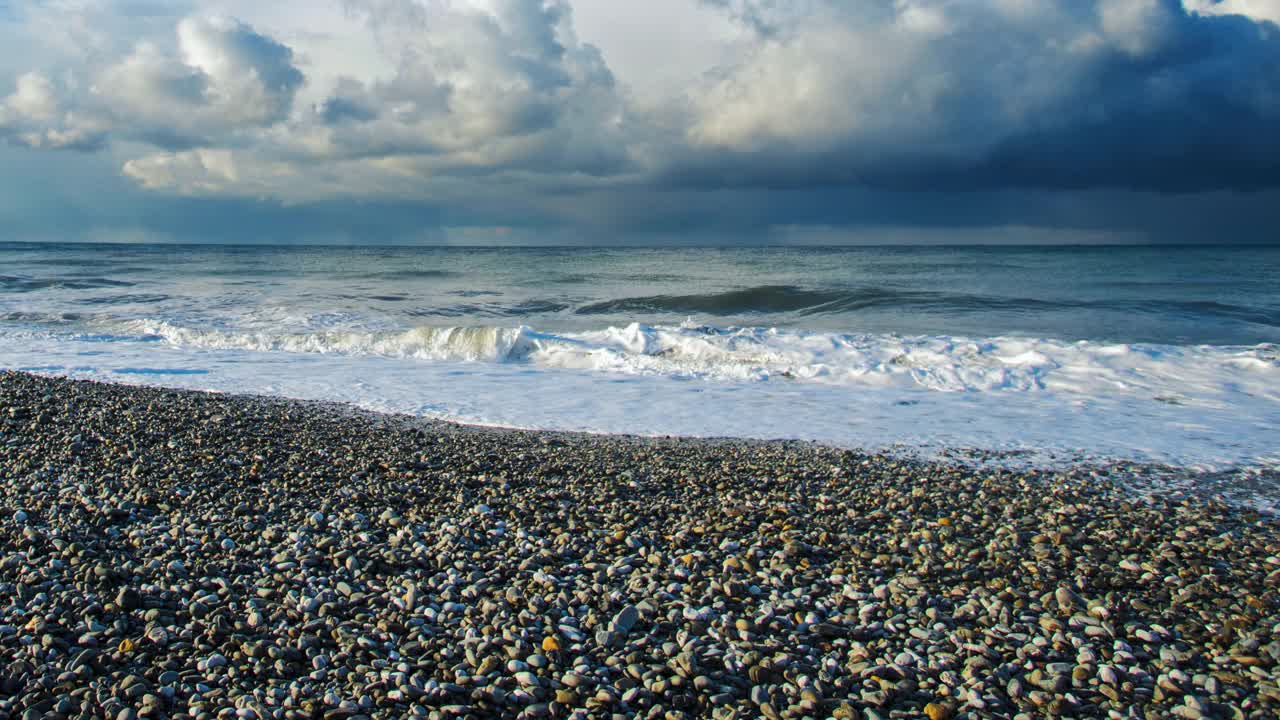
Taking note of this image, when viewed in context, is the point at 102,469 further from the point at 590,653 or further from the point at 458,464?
the point at 590,653

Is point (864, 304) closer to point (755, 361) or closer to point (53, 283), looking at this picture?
point (755, 361)

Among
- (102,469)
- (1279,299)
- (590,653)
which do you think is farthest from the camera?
(1279,299)

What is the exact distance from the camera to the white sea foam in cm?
970

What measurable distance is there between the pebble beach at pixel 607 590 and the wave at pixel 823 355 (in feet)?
20.6

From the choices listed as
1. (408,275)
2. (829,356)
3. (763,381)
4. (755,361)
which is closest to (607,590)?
(763,381)

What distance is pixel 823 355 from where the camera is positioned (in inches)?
605

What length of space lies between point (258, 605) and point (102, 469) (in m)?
3.42

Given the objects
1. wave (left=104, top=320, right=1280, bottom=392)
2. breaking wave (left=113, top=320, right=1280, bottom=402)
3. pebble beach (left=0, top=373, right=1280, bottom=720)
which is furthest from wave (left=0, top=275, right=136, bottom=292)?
pebble beach (left=0, top=373, right=1280, bottom=720)

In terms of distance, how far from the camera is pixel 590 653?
3.98m

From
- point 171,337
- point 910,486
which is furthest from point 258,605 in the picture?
point 171,337

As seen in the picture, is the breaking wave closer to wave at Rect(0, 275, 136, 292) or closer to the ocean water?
the ocean water

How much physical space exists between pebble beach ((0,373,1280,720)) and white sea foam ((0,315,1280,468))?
2334mm

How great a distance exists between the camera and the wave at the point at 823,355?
13125mm

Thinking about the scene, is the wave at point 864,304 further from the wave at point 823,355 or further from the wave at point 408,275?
the wave at point 408,275
